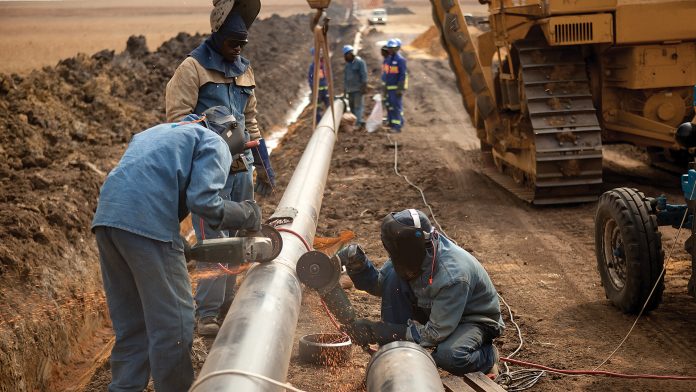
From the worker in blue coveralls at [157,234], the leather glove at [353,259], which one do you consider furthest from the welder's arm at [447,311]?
the worker in blue coveralls at [157,234]

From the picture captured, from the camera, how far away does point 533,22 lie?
10.8m

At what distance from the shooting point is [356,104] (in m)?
17.7

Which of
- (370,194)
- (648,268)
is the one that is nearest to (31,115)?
(370,194)

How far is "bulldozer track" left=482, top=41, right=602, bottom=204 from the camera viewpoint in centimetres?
1027

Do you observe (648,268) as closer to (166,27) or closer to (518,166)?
(518,166)

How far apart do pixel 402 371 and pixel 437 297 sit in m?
0.96

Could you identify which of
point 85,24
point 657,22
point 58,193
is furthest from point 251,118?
point 85,24

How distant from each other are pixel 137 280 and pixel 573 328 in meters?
3.32

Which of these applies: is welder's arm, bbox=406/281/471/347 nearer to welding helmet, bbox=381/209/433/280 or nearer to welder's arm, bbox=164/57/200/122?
welding helmet, bbox=381/209/433/280

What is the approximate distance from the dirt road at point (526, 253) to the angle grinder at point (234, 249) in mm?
871

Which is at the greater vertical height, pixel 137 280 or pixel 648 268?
pixel 137 280

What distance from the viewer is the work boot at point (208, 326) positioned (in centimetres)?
661

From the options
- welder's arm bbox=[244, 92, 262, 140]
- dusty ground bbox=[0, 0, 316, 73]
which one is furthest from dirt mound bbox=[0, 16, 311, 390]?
dusty ground bbox=[0, 0, 316, 73]

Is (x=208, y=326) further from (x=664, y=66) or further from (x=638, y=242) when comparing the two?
(x=664, y=66)
